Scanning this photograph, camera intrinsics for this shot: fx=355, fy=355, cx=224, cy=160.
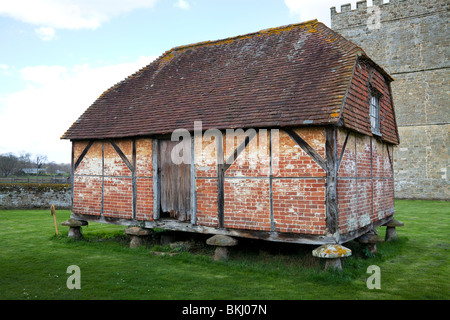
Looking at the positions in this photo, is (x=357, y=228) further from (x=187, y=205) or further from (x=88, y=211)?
(x=88, y=211)

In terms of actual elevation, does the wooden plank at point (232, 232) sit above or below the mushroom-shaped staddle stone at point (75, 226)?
above

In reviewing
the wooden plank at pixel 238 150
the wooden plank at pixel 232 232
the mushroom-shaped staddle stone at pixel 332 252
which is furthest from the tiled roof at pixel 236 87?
the mushroom-shaped staddle stone at pixel 332 252

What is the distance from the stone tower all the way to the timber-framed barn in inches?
510

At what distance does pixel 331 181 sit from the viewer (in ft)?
23.9

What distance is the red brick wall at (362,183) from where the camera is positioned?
7.73 metres

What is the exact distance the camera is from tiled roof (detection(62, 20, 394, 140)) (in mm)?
8039

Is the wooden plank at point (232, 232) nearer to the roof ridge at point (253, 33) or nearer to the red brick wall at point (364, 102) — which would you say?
the red brick wall at point (364, 102)

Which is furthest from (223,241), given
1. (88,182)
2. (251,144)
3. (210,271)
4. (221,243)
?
(88,182)

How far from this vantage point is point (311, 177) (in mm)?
7453

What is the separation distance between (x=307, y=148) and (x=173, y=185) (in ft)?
12.9

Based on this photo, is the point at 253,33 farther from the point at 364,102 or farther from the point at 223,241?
the point at 223,241

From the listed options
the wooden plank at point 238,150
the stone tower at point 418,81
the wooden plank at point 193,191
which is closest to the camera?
the wooden plank at point 238,150

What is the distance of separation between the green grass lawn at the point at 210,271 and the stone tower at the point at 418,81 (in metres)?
12.9
